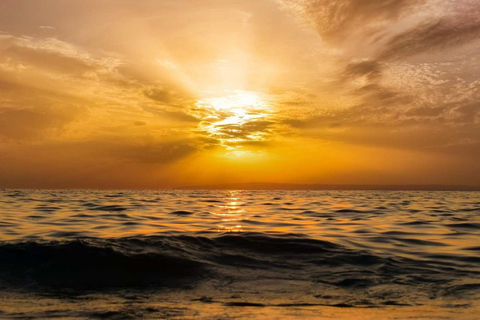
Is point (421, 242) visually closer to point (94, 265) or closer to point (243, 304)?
point (243, 304)

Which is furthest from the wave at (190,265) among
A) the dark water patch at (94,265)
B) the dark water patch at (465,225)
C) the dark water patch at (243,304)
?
the dark water patch at (465,225)

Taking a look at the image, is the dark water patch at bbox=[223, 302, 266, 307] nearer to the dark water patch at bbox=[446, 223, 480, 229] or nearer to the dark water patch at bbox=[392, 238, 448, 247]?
the dark water patch at bbox=[392, 238, 448, 247]

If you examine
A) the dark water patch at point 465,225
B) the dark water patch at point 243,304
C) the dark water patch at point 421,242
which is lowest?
the dark water patch at point 243,304

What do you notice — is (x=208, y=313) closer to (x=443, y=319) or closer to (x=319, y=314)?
(x=319, y=314)

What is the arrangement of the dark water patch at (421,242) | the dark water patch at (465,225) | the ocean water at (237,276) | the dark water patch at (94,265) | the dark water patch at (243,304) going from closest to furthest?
1. the ocean water at (237,276)
2. the dark water patch at (243,304)
3. the dark water patch at (94,265)
4. the dark water patch at (421,242)
5. the dark water patch at (465,225)

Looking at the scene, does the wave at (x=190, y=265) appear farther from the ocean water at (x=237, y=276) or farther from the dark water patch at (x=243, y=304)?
the dark water patch at (x=243, y=304)

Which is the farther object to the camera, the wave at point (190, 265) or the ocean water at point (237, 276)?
the wave at point (190, 265)

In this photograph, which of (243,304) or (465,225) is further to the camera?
(465,225)

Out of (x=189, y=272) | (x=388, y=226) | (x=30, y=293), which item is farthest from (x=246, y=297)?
(x=388, y=226)

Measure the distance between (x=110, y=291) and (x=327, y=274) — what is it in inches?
177

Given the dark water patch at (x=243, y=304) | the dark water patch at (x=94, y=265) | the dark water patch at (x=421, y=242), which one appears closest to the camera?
the dark water patch at (x=243, y=304)

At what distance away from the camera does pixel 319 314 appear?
19.6 ft

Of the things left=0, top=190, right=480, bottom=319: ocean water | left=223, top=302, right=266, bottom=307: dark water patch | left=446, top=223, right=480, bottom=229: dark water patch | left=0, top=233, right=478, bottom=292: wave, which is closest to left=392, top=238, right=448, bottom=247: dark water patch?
left=0, top=190, right=480, bottom=319: ocean water

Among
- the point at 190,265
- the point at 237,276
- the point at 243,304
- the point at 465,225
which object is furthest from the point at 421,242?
the point at 243,304
